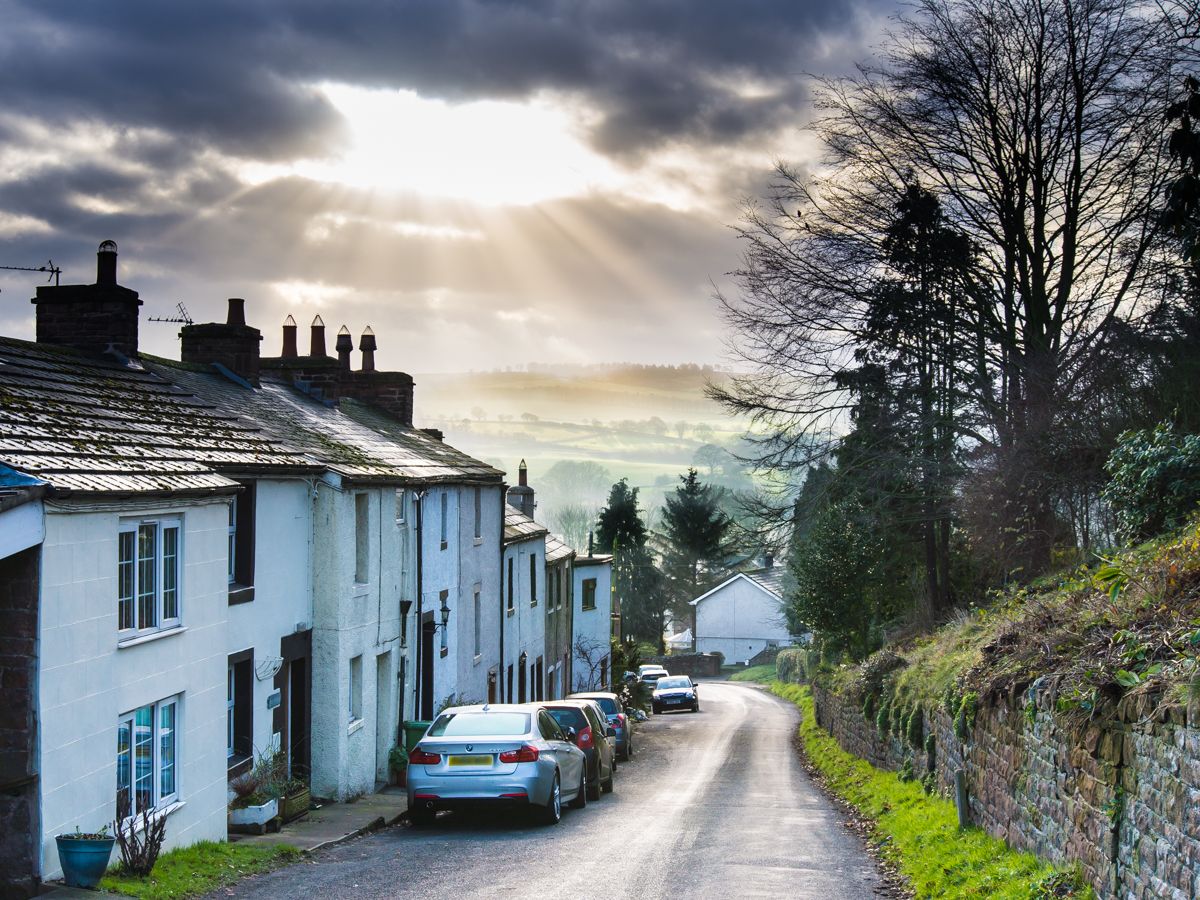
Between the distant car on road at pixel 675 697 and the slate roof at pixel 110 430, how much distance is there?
36.5 metres

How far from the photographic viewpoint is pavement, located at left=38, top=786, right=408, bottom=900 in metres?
14.6

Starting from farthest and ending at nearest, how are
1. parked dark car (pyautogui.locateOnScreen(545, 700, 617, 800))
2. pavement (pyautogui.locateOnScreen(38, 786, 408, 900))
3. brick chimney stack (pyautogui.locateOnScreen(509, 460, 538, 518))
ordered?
1. brick chimney stack (pyautogui.locateOnScreen(509, 460, 538, 518))
2. parked dark car (pyautogui.locateOnScreen(545, 700, 617, 800))
3. pavement (pyautogui.locateOnScreen(38, 786, 408, 900))

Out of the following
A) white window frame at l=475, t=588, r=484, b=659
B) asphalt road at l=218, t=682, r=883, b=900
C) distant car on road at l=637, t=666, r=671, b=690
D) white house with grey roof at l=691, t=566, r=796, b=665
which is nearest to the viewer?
asphalt road at l=218, t=682, r=883, b=900

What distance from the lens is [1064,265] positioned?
2409 cm

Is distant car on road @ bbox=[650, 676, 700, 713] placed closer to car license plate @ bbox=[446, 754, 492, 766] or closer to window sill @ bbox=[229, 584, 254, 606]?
car license plate @ bbox=[446, 754, 492, 766]

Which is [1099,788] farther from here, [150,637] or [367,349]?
[367,349]

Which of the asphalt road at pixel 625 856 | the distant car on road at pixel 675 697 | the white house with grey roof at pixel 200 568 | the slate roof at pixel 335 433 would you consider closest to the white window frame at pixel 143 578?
the white house with grey roof at pixel 200 568

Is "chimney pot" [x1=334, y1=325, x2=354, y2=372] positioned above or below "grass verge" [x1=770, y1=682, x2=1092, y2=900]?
above

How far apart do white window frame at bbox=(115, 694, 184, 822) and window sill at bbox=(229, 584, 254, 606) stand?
110 inches

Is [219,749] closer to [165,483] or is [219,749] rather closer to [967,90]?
[165,483]

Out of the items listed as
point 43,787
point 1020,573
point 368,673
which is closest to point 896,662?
point 1020,573

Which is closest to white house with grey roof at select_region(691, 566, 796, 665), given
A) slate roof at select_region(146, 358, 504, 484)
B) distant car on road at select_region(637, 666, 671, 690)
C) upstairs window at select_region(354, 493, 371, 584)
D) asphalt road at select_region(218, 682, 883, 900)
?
distant car on road at select_region(637, 666, 671, 690)

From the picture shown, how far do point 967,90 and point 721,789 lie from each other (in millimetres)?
14635

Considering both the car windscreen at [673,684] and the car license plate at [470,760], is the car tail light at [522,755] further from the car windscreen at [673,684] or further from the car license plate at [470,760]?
the car windscreen at [673,684]
